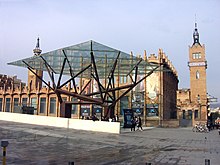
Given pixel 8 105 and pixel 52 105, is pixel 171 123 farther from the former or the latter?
pixel 8 105

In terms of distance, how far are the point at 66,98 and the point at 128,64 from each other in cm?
2617

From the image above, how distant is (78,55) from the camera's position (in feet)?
98.9

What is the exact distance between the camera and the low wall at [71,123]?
24.1 meters

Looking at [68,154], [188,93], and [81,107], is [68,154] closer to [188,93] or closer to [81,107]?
[81,107]

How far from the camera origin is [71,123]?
26406 mm

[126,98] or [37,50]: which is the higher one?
[37,50]

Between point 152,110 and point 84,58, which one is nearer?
point 84,58

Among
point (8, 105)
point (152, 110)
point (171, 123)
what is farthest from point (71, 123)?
point (8, 105)

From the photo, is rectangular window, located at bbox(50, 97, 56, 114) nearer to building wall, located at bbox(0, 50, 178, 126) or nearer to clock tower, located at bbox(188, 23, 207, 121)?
building wall, located at bbox(0, 50, 178, 126)

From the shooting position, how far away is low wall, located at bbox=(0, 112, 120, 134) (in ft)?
79.1

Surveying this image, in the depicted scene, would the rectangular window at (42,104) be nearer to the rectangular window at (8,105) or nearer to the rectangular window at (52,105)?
the rectangular window at (52,105)

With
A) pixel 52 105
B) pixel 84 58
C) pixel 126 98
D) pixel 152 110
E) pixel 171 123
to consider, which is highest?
pixel 84 58

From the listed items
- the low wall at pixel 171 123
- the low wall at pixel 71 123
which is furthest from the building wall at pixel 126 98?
the low wall at pixel 71 123

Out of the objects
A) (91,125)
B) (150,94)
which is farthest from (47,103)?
(91,125)
